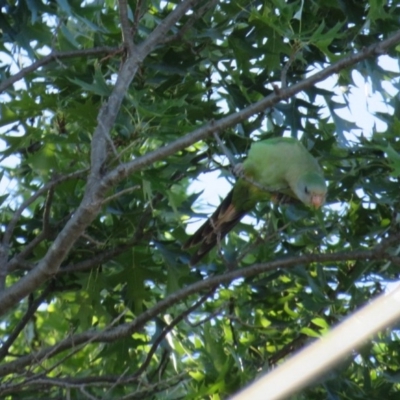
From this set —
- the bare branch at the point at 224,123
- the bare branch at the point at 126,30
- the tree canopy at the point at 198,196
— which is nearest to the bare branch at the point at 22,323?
the tree canopy at the point at 198,196

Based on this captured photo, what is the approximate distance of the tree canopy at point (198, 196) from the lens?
3.50m

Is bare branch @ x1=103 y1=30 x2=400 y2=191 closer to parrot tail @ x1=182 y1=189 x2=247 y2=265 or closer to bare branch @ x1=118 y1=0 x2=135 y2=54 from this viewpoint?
bare branch @ x1=118 y1=0 x2=135 y2=54

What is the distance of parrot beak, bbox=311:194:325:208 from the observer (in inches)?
158

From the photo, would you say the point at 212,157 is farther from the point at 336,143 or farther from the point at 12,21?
the point at 12,21

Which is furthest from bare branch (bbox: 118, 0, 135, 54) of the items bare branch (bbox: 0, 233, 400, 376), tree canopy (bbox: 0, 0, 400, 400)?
bare branch (bbox: 0, 233, 400, 376)

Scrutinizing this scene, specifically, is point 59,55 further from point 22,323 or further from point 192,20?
point 22,323

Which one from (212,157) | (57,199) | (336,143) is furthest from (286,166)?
(57,199)

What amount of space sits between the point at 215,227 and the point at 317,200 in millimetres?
471

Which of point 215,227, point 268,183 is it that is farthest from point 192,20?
point 268,183

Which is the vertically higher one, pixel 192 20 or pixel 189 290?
pixel 192 20

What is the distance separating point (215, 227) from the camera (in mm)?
4168

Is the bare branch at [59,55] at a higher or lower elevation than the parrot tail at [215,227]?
higher

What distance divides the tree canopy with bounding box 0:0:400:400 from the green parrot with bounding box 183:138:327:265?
9 centimetres

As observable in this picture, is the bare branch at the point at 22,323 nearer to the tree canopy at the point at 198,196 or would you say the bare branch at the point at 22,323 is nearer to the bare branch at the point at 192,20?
the tree canopy at the point at 198,196
